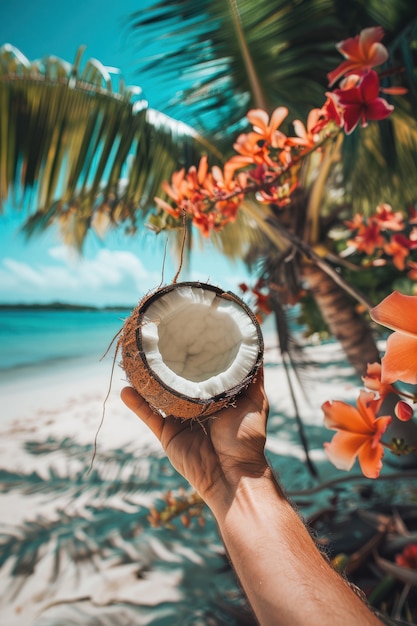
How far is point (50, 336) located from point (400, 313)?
63.9ft

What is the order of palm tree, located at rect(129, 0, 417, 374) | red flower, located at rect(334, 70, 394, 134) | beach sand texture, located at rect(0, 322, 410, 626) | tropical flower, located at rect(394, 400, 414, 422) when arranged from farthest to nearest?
1. beach sand texture, located at rect(0, 322, 410, 626)
2. palm tree, located at rect(129, 0, 417, 374)
3. red flower, located at rect(334, 70, 394, 134)
4. tropical flower, located at rect(394, 400, 414, 422)

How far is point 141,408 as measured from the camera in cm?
97

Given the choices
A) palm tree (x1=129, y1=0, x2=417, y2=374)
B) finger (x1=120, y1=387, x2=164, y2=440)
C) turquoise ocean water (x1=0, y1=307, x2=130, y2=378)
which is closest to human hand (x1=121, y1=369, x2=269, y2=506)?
finger (x1=120, y1=387, x2=164, y2=440)

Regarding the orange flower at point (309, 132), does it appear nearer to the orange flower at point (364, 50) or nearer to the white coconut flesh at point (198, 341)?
the orange flower at point (364, 50)

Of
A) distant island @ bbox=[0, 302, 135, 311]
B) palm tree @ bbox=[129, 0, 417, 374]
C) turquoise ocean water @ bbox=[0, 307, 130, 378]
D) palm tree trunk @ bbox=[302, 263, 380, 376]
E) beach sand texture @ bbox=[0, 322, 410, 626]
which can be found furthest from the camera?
distant island @ bbox=[0, 302, 135, 311]

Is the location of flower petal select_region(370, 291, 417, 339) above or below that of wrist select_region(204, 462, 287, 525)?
above

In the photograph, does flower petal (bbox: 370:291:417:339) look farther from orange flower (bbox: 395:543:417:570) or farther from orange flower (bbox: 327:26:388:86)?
orange flower (bbox: 395:543:417:570)

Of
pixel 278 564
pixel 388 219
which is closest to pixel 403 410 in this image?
pixel 278 564

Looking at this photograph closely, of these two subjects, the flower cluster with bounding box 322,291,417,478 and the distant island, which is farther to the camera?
the distant island

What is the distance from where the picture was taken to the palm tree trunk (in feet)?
6.68

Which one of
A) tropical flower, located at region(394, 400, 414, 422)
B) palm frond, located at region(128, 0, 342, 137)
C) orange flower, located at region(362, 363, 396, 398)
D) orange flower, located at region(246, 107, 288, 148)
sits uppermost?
palm frond, located at region(128, 0, 342, 137)

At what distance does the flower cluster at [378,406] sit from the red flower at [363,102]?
0.46 m

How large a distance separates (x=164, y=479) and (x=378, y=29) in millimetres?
3002

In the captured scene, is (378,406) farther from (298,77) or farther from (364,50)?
(298,77)
